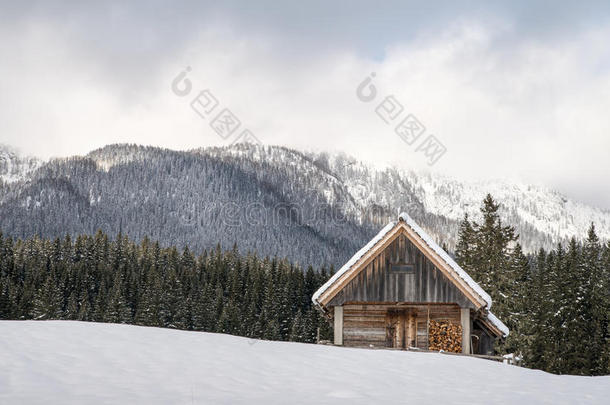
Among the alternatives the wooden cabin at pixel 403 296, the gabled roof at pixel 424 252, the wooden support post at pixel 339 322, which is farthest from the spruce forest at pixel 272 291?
the gabled roof at pixel 424 252

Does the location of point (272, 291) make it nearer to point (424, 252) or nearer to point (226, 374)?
point (424, 252)

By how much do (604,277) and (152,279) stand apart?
8049 centimetres

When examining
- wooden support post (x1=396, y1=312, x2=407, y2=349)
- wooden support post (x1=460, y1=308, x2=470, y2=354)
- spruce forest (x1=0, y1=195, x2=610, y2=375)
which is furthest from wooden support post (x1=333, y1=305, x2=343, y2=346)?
wooden support post (x1=460, y1=308, x2=470, y2=354)

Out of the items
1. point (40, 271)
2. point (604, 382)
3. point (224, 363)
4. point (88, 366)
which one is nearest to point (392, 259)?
point (604, 382)

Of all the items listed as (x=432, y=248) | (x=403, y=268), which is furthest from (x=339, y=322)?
(x=432, y=248)

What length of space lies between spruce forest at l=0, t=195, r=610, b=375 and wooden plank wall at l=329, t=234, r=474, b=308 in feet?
11.9

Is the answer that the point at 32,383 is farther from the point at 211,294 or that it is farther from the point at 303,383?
the point at 211,294

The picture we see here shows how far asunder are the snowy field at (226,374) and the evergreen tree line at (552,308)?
35485mm

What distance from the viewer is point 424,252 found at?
74.3 ft

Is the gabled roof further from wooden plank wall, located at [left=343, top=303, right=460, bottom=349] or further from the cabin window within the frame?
wooden plank wall, located at [left=343, top=303, right=460, bottom=349]

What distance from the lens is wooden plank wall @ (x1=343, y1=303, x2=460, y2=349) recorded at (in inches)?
929

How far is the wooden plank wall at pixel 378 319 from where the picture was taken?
2359 cm

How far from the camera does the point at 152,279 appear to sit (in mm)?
111250

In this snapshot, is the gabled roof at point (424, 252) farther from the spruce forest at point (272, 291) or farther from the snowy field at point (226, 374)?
the snowy field at point (226, 374)
